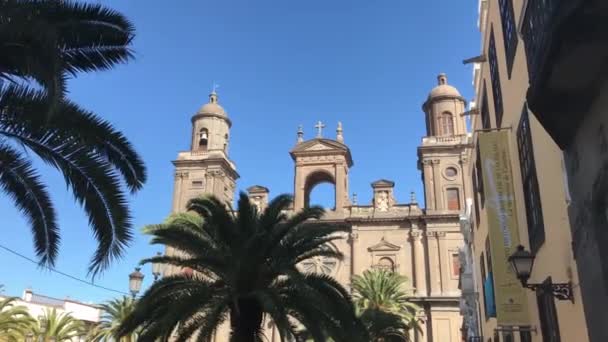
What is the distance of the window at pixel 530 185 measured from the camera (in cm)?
1159

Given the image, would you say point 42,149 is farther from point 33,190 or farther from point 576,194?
point 576,194

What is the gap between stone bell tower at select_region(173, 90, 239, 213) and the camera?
52.3m

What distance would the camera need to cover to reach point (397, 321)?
3344cm

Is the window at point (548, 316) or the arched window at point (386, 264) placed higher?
the arched window at point (386, 264)

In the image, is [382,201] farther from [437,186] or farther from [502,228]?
[502,228]

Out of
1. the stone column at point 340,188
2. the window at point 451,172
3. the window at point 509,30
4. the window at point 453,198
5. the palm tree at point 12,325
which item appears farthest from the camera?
the stone column at point 340,188

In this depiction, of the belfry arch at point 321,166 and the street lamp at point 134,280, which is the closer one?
the street lamp at point 134,280

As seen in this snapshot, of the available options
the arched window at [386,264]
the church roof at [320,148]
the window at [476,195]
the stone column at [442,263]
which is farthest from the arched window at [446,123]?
the window at [476,195]

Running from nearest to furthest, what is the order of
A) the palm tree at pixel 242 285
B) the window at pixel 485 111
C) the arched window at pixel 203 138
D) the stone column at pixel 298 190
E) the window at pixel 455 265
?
the palm tree at pixel 242 285
the window at pixel 485 111
the window at pixel 455 265
the stone column at pixel 298 190
the arched window at pixel 203 138

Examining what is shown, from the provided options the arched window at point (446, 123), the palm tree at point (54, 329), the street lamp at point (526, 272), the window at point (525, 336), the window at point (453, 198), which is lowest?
the window at point (525, 336)

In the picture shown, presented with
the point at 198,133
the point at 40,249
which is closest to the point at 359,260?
the point at 198,133

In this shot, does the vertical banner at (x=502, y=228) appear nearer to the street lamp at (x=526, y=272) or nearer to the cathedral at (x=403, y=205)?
the street lamp at (x=526, y=272)

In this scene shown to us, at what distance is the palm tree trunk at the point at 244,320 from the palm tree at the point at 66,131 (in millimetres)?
6860

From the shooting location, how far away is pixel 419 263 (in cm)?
4784
